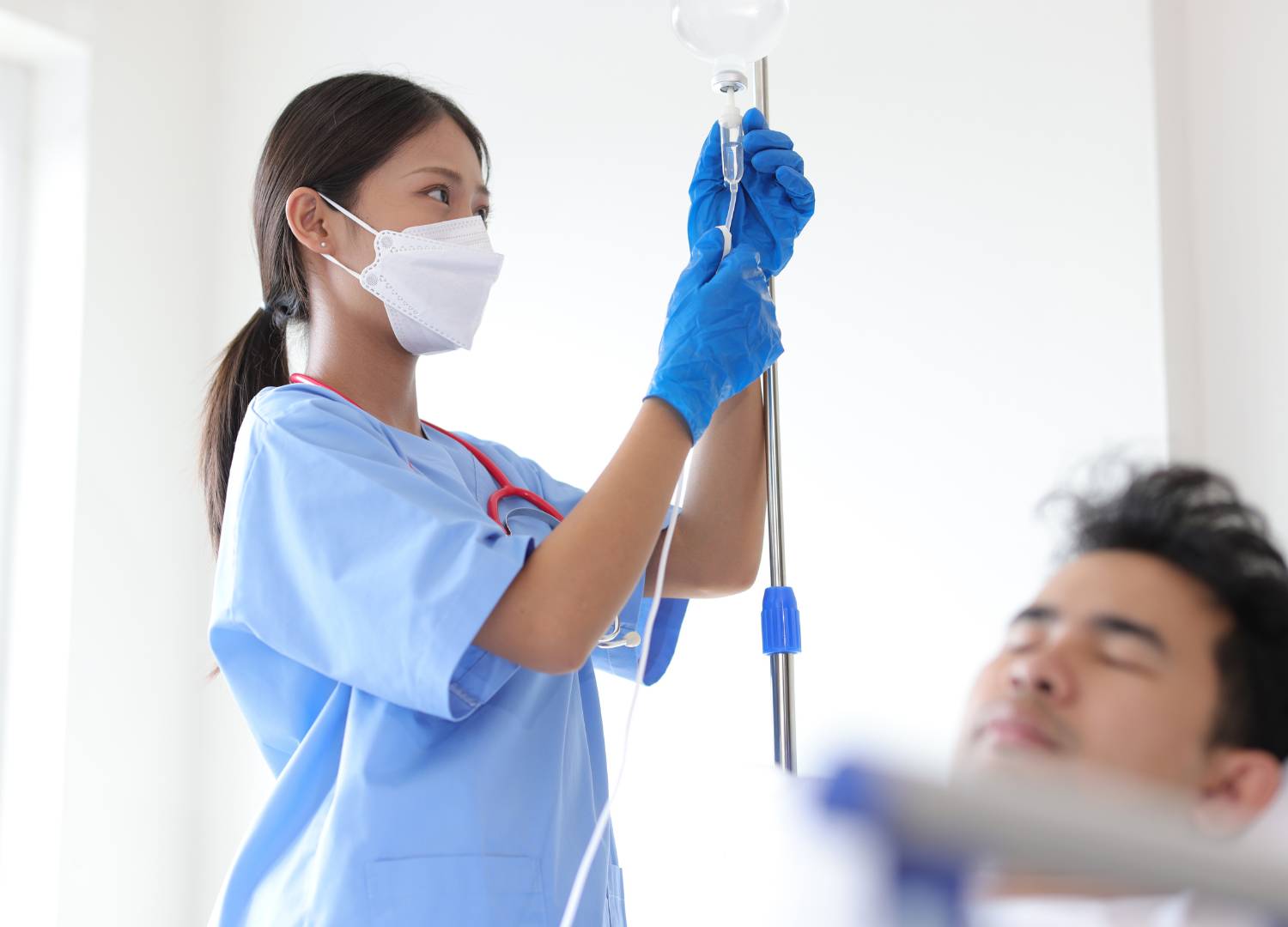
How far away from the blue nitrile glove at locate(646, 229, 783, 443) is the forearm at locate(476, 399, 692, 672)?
9 centimetres

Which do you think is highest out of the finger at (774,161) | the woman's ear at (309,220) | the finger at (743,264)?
the finger at (774,161)

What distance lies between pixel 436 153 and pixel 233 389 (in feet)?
1.13

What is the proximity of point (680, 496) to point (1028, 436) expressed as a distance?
706 millimetres

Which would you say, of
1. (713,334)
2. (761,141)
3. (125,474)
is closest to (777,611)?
(713,334)

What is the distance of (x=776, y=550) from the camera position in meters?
1.39

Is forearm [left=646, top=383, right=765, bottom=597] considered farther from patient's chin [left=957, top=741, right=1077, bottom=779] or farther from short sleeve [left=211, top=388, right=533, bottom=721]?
patient's chin [left=957, top=741, right=1077, bottom=779]

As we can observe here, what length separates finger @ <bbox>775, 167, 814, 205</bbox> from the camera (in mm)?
1342

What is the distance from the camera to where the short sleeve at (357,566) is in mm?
1047

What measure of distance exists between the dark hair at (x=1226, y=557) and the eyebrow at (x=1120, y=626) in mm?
47

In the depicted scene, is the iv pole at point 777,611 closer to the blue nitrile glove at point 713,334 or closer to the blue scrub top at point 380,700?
the blue nitrile glove at point 713,334

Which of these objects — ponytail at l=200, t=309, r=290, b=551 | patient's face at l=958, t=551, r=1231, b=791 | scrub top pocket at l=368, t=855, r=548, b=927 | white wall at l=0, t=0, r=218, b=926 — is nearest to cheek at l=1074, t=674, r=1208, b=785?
patient's face at l=958, t=551, r=1231, b=791

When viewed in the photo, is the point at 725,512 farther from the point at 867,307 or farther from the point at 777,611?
the point at 867,307

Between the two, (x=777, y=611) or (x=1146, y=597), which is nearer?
(x=1146, y=597)

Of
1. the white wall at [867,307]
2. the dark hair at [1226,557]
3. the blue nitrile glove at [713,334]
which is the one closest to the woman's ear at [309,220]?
the blue nitrile glove at [713,334]
